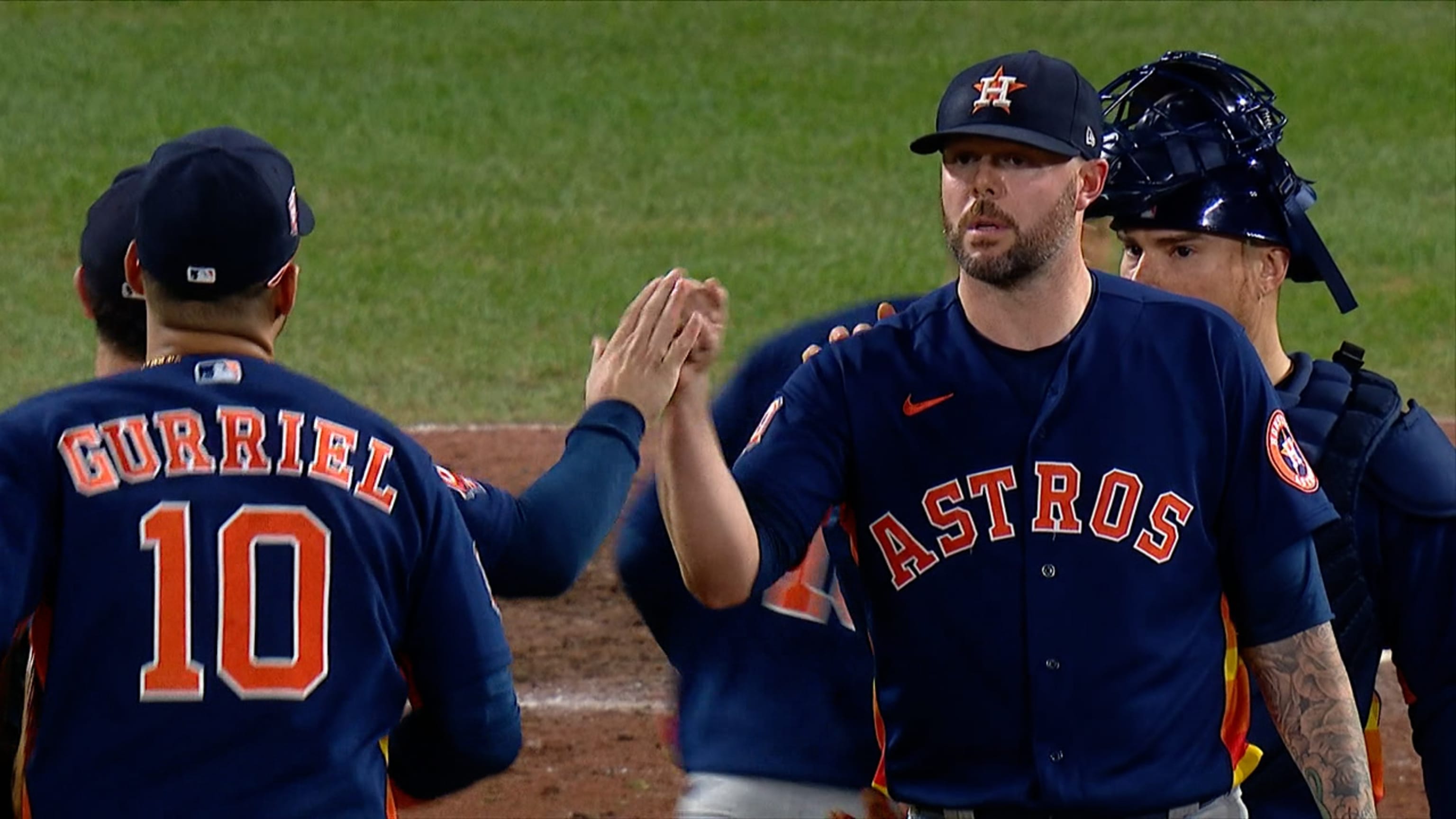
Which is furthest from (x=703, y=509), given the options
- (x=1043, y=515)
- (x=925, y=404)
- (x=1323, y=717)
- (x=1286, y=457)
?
(x=1323, y=717)

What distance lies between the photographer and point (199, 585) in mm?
2816

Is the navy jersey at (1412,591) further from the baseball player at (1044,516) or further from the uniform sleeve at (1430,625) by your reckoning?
the baseball player at (1044,516)

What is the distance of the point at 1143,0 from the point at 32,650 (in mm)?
20353

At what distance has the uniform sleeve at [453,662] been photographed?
295cm

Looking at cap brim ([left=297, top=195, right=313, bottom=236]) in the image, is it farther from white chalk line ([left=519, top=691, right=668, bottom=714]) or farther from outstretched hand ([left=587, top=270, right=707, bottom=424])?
white chalk line ([left=519, top=691, right=668, bottom=714])

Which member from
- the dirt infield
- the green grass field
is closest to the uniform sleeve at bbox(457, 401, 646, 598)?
the dirt infield

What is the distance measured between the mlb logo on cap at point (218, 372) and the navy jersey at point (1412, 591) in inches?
74.7

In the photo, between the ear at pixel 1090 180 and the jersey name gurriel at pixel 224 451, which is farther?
the ear at pixel 1090 180

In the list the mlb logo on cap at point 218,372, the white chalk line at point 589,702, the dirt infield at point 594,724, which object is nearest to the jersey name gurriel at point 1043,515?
the mlb logo on cap at point 218,372

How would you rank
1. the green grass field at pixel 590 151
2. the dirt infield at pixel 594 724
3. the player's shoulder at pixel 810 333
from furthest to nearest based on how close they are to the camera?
the green grass field at pixel 590 151 < the dirt infield at pixel 594 724 < the player's shoulder at pixel 810 333

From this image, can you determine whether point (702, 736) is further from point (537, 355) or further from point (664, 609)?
point (537, 355)

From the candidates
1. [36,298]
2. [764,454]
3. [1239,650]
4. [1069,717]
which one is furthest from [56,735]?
[36,298]

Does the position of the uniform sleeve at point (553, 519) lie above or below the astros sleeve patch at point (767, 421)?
below

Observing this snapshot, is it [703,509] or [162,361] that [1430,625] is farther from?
[162,361]
